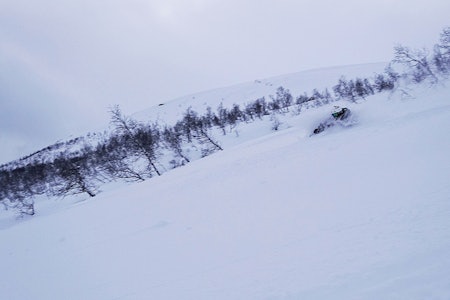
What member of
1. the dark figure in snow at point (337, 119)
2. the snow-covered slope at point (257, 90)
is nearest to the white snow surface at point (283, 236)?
the dark figure in snow at point (337, 119)

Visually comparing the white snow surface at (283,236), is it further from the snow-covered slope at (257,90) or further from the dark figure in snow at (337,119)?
the snow-covered slope at (257,90)

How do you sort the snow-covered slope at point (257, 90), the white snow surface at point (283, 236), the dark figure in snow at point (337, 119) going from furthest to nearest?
the snow-covered slope at point (257, 90)
the dark figure in snow at point (337, 119)
the white snow surface at point (283, 236)

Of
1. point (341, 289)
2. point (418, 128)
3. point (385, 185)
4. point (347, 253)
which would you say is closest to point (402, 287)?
point (341, 289)

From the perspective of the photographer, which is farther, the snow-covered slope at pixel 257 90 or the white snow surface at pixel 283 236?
the snow-covered slope at pixel 257 90

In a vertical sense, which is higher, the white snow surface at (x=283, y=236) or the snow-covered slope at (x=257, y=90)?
the snow-covered slope at (x=257, y=90)

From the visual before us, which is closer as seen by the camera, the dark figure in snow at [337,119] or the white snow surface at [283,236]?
the white snow surface at [283,236]

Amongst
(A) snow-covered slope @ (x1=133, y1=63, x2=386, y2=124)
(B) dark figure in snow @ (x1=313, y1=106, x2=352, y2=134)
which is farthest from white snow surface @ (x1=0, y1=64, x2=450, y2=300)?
(A) snow-covered slope @ (x1=133, y1=63, x2=386, y2=124)

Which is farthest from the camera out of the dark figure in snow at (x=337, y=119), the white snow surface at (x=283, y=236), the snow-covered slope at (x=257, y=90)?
the snow-covered slope at (x=257, y=90)

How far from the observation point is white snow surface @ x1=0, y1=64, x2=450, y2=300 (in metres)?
4.31

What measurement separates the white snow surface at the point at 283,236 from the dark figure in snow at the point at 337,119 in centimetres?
437

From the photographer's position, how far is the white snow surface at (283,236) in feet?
14.1

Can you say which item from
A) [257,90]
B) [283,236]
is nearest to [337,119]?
[283,236]

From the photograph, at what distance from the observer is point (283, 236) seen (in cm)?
624

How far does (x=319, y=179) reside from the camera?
9.55m
